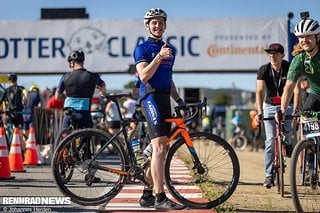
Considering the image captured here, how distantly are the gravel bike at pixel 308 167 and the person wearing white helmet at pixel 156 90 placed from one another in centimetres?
129

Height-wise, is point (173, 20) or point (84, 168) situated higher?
point (173, 20)

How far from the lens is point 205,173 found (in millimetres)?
6375

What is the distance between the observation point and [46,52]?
2616 centimetres

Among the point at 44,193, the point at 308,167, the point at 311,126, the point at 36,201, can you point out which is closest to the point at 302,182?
the point at 308,167

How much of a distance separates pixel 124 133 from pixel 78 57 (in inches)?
93.0

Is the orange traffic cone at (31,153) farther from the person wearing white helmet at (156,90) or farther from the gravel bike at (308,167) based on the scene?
the gravel bike at (308,167)

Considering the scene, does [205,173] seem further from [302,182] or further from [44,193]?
[44,193]

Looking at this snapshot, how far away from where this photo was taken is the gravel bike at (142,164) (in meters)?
6.17

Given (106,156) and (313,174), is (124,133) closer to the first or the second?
(106,156)

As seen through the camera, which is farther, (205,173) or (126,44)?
(126,44)

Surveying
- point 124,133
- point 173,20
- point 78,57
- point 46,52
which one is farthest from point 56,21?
point 124,133

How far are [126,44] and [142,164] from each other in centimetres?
2008

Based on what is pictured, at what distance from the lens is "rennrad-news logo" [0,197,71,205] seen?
6.46 m

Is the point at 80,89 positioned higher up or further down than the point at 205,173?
higher up
